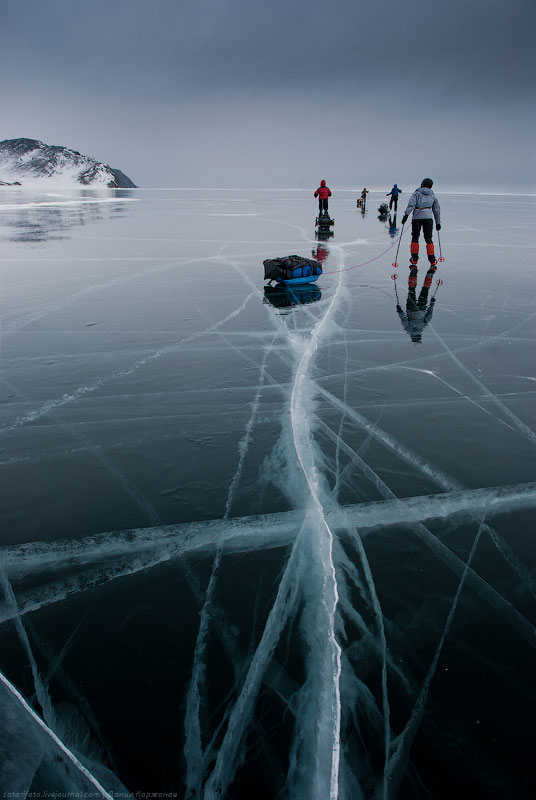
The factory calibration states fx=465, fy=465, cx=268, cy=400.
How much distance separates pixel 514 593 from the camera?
7.34 ft

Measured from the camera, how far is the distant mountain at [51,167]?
146125 mm

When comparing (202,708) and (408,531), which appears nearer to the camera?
(202,708)

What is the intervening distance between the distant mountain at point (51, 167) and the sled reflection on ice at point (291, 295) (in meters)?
148

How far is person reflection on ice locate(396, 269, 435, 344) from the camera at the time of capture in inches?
245

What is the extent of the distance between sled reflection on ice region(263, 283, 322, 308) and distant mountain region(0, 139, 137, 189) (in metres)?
148

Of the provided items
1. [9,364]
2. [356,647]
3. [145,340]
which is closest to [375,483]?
[356,647]

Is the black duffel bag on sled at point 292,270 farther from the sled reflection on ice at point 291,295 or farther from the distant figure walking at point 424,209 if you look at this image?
the distant figure walking at point 424,209

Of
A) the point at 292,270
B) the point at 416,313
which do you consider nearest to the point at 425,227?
the point at 292,270

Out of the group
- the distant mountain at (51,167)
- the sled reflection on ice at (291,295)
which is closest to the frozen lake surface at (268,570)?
the sled reflection on ice at (291,295)

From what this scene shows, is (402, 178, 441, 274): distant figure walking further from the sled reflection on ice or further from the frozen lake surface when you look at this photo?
the frozen lake surface

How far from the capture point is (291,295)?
8258mm

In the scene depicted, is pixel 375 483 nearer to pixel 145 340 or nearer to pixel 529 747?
pixel 529 747

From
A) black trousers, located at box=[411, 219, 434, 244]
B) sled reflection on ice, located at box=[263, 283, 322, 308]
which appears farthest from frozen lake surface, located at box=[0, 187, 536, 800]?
black trousers, located at box=[411, 219, 434, 244]

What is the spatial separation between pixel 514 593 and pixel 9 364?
507 centimetres
